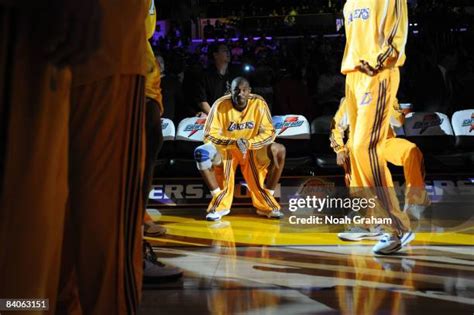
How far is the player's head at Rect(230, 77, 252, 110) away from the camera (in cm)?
584

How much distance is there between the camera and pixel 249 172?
5.98 meters

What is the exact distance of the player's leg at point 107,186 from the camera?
53.8 inches

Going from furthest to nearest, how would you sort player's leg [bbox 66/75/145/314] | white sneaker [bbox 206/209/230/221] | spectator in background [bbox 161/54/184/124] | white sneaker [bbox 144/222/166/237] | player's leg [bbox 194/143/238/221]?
spectator in background [bbox 161/54/184/124] < player's leg [bbox 194/143/238/221] < white sneaker [bbox 206/209/230/221] < white sneaker [bbox 144/222/166/237] < player's leg [bbox 66/75/145/314]

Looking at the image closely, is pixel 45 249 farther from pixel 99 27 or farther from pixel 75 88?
pixel 99 27

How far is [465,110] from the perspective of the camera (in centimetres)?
665

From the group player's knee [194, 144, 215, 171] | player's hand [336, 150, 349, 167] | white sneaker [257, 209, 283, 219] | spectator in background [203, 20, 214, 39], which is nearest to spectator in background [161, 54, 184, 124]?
player's knee [194, 144, 215, 171]

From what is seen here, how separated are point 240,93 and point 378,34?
8.17 feet

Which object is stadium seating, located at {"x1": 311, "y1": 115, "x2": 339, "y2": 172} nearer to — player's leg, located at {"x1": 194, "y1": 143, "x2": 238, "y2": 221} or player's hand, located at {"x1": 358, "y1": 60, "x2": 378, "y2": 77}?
player's leg, located at {"x1": 194, "y1": 143, "x2": 238, "y2": 221}

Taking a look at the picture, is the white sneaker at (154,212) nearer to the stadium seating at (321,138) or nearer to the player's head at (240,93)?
the player's head at (240,93)

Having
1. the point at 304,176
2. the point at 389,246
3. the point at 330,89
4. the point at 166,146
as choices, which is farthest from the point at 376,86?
the point at 330,89

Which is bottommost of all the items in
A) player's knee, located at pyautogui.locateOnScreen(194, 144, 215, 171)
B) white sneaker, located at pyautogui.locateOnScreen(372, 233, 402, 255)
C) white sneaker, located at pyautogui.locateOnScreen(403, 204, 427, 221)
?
white sneaker, located at pyautogui.locateOnScreen(403, 204, 427, 221)

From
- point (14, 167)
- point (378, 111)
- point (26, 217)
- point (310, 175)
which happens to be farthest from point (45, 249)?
point (310, 175)

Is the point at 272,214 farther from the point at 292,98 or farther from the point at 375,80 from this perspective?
the point at 375,80

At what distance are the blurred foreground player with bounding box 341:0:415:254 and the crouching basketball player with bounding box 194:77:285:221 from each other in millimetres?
2261
